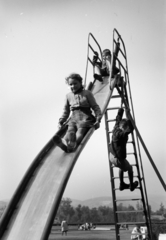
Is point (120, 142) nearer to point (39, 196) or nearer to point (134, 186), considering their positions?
point (134, 186)

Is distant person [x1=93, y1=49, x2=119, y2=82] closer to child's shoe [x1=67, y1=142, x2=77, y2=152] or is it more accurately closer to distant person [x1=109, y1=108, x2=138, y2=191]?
distant person [x1=109, y1=108, x2=138, y2=191]

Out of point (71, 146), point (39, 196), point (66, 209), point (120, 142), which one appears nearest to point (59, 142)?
point (71, 146)

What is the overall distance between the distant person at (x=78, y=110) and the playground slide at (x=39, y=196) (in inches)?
5.9

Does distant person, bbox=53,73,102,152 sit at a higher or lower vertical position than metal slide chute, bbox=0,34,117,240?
higher

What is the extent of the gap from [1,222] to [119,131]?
2.60 m

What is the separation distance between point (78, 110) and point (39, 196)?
1.73m

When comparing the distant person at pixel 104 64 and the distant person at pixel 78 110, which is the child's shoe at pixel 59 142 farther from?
the distant person at pixel 104 64

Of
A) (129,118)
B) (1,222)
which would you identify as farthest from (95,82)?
(1,222)

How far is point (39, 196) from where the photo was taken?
4.07 metres

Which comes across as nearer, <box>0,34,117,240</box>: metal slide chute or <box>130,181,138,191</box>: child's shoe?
<box>0,34,117,240</box>: metal slide chute

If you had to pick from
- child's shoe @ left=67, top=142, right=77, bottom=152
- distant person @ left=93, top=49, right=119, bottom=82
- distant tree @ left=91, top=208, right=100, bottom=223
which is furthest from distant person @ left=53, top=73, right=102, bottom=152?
distant tree @ left=91, top=208, right=100, bottom=223

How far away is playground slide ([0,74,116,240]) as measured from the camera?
11.7ft

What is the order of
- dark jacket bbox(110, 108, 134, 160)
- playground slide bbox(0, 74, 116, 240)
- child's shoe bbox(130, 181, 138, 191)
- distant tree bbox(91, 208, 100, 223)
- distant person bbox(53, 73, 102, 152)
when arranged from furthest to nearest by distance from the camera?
distant tree bbox(91, 208, 100, 223) → child's shoe bbox(130, 181, 138, 191) → dark jacket bbox(110, 108, 134, 160) → distant person bbox(53, 73, 102, 152) → playground slide bbox(0, 74, 116, 240)

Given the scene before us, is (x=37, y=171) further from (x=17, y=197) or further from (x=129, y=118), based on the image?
(x=129, y=118)
